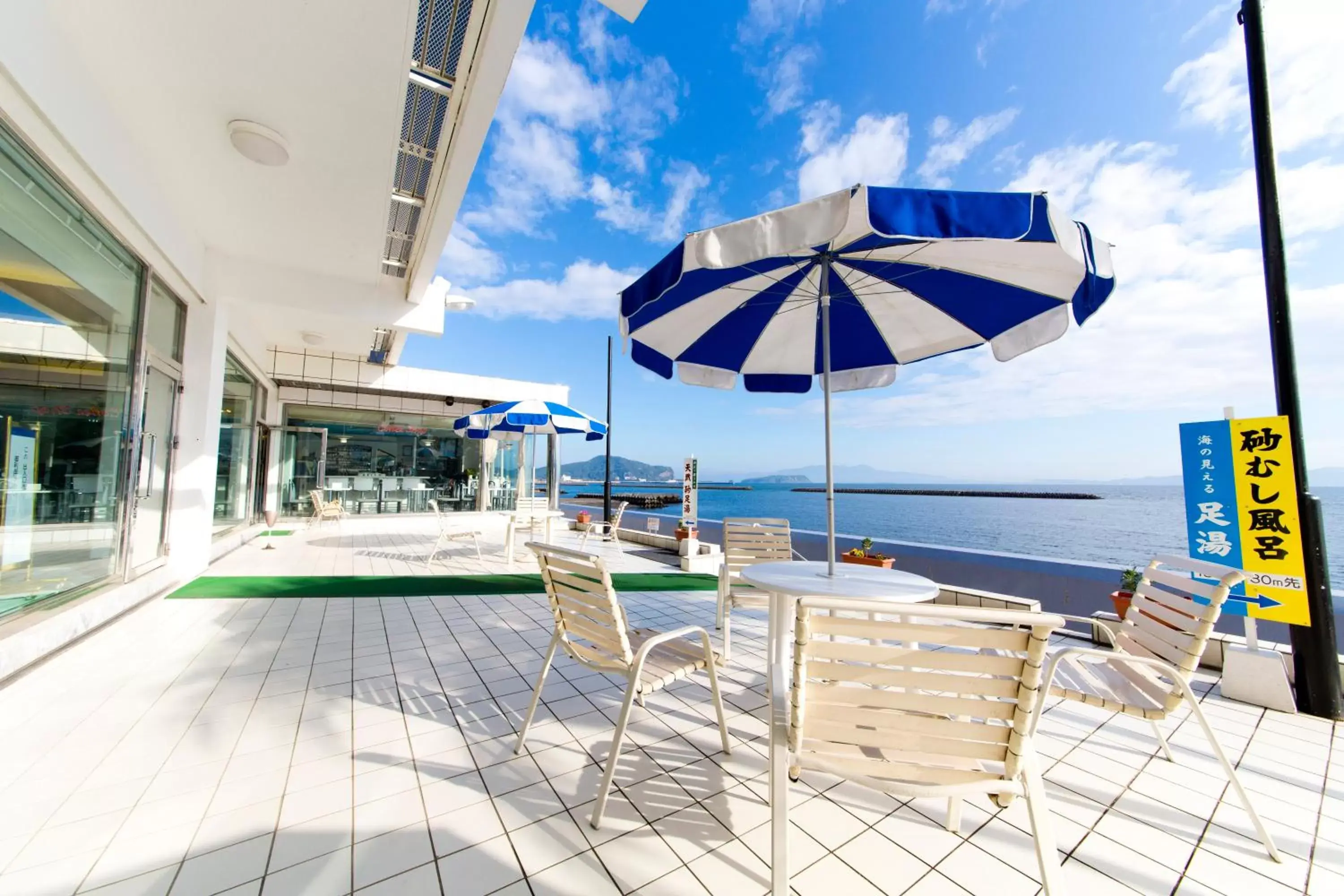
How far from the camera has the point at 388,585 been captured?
5348 millimetres

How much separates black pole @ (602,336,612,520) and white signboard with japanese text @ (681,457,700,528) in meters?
2.59

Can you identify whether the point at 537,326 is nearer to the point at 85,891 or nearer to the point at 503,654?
the point at 503,654

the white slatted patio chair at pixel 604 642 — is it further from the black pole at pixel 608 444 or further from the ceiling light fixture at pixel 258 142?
the black pole at pixel 608 444

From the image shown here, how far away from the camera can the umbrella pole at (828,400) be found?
2.39 m

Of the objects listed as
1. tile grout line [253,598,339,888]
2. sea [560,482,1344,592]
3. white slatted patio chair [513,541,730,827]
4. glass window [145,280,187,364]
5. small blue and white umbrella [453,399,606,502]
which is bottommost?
sea [560,482,1344,592]

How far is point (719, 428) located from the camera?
34.4 meters

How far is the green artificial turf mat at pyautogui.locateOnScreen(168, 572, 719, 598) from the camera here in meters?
4.86

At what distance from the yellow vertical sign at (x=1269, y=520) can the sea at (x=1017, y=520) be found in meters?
0.16

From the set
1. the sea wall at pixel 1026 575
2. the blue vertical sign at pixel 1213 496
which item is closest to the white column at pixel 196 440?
the sea wall at pixel 1026 575

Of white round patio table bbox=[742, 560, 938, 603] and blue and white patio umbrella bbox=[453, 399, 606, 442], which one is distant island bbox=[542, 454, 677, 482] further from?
white round patio table bbox=[742, 560, 938, 603]

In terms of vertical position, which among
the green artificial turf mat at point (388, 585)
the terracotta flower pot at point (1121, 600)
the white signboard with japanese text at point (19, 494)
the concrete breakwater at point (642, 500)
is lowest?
the concrete breakwater at point (642, 500)

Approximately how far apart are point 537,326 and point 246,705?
20.8m

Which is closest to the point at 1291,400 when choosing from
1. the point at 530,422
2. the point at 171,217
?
the point at 530,422

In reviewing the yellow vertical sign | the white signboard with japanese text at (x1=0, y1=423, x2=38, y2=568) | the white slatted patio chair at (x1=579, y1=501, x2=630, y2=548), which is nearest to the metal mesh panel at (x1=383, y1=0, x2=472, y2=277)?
the white signboard with japanese text at (x1=0, y1=423, x2=38, y2=568)
